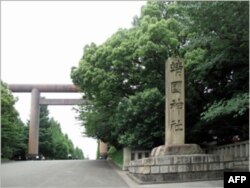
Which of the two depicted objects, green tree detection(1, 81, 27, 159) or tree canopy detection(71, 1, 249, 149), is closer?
tree canopy detection(71, 1, 249, 149)

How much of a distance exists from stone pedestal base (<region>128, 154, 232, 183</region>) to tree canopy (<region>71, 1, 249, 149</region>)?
8.32 ft

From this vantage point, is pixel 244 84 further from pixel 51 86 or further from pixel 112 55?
pixel 51 86

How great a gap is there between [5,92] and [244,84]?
18.6 meters

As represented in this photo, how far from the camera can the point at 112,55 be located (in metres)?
18.4

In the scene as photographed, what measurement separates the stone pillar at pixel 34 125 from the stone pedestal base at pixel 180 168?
29.5m

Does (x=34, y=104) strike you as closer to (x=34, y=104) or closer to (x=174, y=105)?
(x=34, y=104)

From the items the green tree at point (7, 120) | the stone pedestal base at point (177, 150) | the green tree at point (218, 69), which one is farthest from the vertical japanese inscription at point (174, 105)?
the green tree at point (7, 120)

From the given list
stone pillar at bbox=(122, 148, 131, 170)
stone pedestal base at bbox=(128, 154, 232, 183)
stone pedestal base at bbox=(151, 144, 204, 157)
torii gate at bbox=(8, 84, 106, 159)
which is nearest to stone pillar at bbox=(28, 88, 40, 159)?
torii gate at bbox=(8, 84, 106, 159)

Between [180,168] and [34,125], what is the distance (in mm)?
30988

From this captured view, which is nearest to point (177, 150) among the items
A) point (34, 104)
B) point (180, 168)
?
point (180, 168)

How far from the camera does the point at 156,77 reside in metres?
17.9

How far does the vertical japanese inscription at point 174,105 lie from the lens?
13516 mm

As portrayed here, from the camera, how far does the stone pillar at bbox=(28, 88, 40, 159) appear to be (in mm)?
41031

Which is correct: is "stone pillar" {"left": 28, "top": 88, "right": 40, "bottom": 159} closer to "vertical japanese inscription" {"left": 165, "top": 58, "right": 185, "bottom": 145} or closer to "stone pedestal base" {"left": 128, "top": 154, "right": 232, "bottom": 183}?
"vertical japanese inscription" {"left": 165, "top": 58, "right": 185, "bottom": 145}
